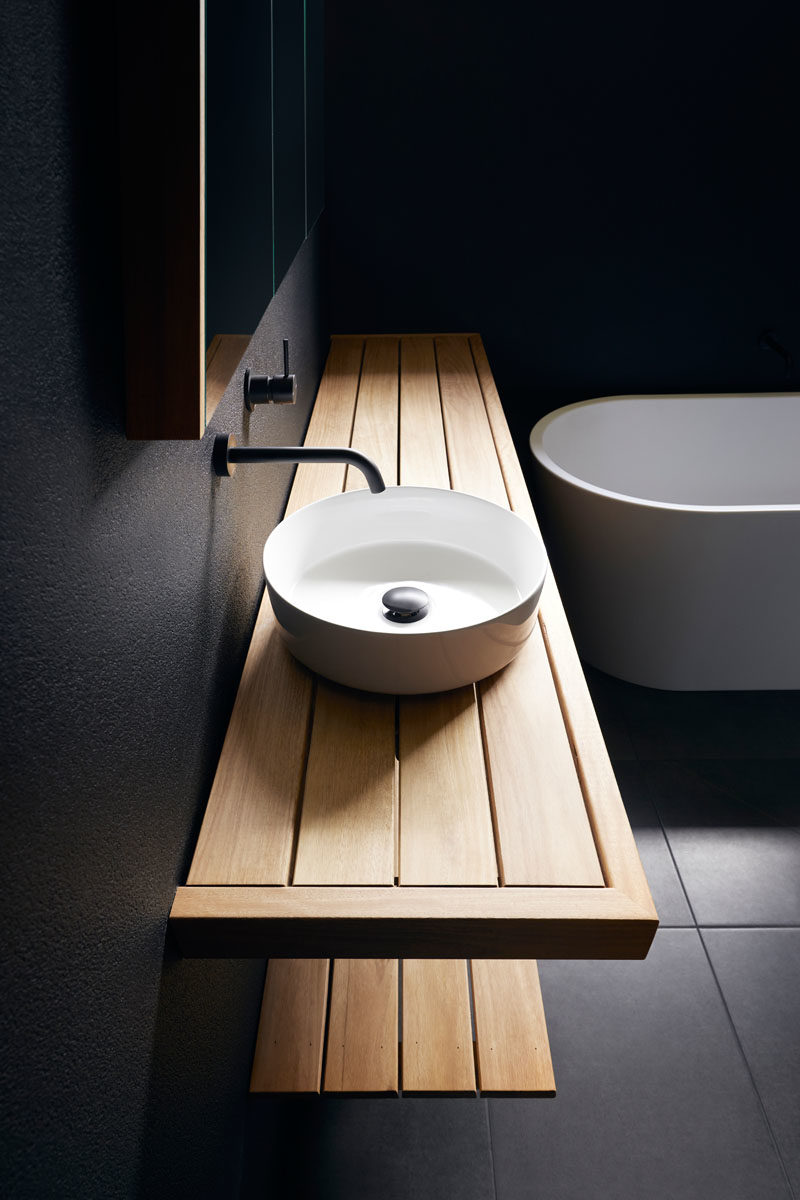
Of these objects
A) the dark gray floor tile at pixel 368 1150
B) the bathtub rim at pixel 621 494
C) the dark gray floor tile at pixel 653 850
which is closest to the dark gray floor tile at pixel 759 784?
the dark gray floor tile at pixel 653 850

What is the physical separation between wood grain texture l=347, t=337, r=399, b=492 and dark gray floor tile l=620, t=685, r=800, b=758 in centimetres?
103

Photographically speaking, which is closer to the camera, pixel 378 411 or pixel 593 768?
pixel 593 768

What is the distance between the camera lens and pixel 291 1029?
1.46m

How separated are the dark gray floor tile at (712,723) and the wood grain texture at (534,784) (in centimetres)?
122

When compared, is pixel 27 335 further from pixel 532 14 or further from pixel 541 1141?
pixel 532 14

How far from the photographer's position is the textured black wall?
1.73ft

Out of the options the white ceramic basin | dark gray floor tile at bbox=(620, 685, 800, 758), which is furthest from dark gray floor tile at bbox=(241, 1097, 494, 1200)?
dark gray floor tile at bbox=(620, 685, 800, 758)

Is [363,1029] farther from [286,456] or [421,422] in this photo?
[421,422]

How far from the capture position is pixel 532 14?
8.02ft

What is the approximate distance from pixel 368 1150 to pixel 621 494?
1948 millimetres

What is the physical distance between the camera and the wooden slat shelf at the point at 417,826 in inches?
34.5

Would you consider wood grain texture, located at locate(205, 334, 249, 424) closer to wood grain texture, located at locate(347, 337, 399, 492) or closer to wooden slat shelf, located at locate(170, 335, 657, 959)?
wooden slat shelf, located at locate(170, 335, 657, 959)

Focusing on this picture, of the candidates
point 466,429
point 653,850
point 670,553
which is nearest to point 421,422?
point 466,429

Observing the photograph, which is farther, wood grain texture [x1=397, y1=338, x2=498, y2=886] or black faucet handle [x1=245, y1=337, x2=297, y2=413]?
black faucet handle [x1=245, y1=337, x2=297, y2=413]
